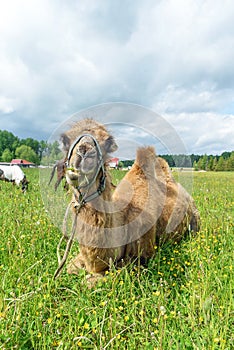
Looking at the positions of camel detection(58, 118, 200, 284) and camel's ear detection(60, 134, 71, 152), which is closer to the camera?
camel detection(58, 118, 200, 284)

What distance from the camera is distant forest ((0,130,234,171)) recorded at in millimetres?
3070

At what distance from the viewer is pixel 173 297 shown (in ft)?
9.68

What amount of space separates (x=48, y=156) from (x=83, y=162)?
600mm

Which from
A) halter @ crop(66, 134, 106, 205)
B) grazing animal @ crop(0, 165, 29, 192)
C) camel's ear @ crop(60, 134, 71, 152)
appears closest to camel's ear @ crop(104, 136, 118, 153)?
halter @ crop(66, 134, 106, 205)

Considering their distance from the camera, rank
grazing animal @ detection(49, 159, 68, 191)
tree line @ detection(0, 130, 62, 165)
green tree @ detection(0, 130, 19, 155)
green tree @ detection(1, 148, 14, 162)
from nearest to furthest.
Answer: grazing animal @ detection(49, 159, 68, 191) < tree line @ detection(0, 130, 62, 165) < green tree @ detection(1, 148, 14, 162) < green tree @ detection(0, 130, 19, 155)

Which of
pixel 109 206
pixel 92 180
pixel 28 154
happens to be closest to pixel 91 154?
pixel 92 180

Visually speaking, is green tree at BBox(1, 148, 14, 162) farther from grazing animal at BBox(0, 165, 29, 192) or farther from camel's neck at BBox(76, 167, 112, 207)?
camel's neck at BBox(76, 167, 112, 207)

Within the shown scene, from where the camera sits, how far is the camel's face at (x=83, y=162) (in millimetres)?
2609

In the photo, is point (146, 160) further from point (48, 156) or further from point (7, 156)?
point (7, 156)

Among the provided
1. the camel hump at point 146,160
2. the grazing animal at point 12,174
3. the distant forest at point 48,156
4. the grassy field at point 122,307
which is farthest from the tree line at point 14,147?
the grassy field at point 122,307

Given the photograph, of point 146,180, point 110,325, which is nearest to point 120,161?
point 146,180

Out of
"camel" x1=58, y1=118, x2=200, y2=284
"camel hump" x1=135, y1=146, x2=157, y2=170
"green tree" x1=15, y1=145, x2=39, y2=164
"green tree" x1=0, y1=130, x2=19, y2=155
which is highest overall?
"green tree" x1=0, y1=130, x2=19, y2=155

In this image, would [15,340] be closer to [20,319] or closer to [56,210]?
[20,319]

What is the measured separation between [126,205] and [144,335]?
157cm
